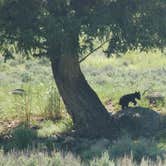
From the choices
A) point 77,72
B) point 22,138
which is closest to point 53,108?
point 77,72

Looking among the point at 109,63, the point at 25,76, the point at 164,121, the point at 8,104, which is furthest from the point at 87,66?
the point at 164,121

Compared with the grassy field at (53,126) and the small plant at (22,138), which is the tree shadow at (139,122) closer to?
the grassy field at (53,126)

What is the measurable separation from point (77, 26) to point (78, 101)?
2.43m

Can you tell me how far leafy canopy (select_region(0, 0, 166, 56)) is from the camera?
38.0 ft

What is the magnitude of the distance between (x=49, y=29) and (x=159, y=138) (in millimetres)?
3384

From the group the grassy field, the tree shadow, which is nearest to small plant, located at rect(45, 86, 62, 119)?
the grassy field

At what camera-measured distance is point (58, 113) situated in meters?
15.1

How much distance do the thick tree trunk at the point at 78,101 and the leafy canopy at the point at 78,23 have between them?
768 millimetres

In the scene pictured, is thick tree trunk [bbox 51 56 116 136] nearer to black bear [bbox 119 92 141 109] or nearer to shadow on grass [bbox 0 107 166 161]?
shadow on grass [bbox 0 107 166 161]

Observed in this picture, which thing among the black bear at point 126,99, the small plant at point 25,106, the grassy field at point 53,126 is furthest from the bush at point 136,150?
the small plant at point 25,106

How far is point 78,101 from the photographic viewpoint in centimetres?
1350

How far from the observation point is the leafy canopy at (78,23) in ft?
38.0

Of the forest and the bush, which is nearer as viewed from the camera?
the bush

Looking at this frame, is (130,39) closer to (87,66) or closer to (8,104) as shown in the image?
(8,104)
